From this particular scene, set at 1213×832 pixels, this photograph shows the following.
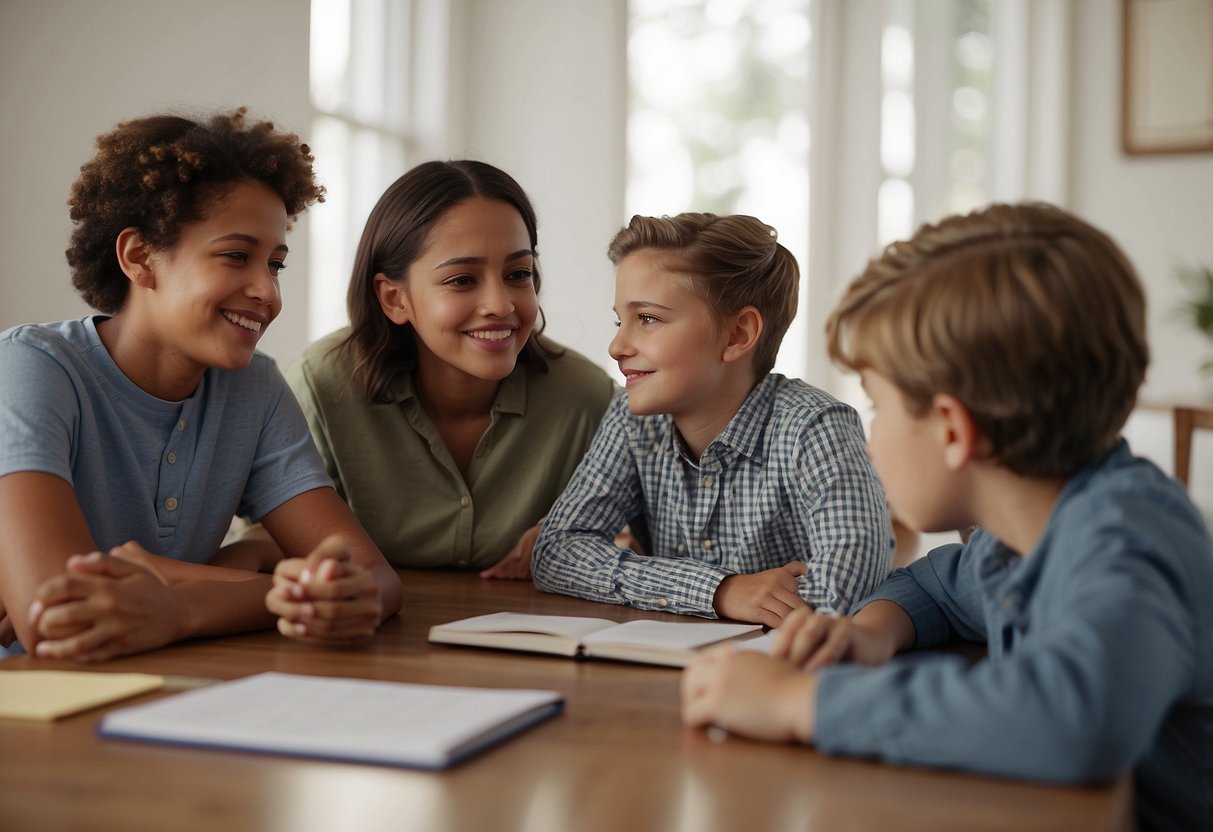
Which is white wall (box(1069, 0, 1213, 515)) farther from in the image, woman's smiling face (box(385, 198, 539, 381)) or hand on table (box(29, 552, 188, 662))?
hand on table (box(29, 552, 188, 662))

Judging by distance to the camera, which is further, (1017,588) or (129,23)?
(129,23)

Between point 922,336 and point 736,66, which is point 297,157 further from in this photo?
point 736,66

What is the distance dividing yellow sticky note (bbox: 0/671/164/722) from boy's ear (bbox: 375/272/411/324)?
3.62 feet

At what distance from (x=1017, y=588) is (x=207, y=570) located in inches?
36.4

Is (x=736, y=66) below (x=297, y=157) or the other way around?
the other way around

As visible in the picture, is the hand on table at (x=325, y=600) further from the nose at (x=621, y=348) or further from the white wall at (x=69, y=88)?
the white wall at (x=69, y=88)

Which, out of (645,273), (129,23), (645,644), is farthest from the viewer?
(129,23)

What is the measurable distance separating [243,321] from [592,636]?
0.72 metres

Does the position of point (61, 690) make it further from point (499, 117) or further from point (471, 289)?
point (499, 117)

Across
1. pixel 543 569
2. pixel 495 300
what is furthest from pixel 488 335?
pixel 543 569

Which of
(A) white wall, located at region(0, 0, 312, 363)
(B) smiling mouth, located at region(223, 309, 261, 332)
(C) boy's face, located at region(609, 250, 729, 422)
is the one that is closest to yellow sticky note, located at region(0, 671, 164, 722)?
(B) smiling mouth, located at region(223, 309, 261, 332)

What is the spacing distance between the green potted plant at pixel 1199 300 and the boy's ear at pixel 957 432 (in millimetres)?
5330

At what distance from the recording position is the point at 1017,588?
1.04 meters

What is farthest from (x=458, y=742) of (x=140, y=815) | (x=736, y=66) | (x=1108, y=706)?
(x=736, y=66)
